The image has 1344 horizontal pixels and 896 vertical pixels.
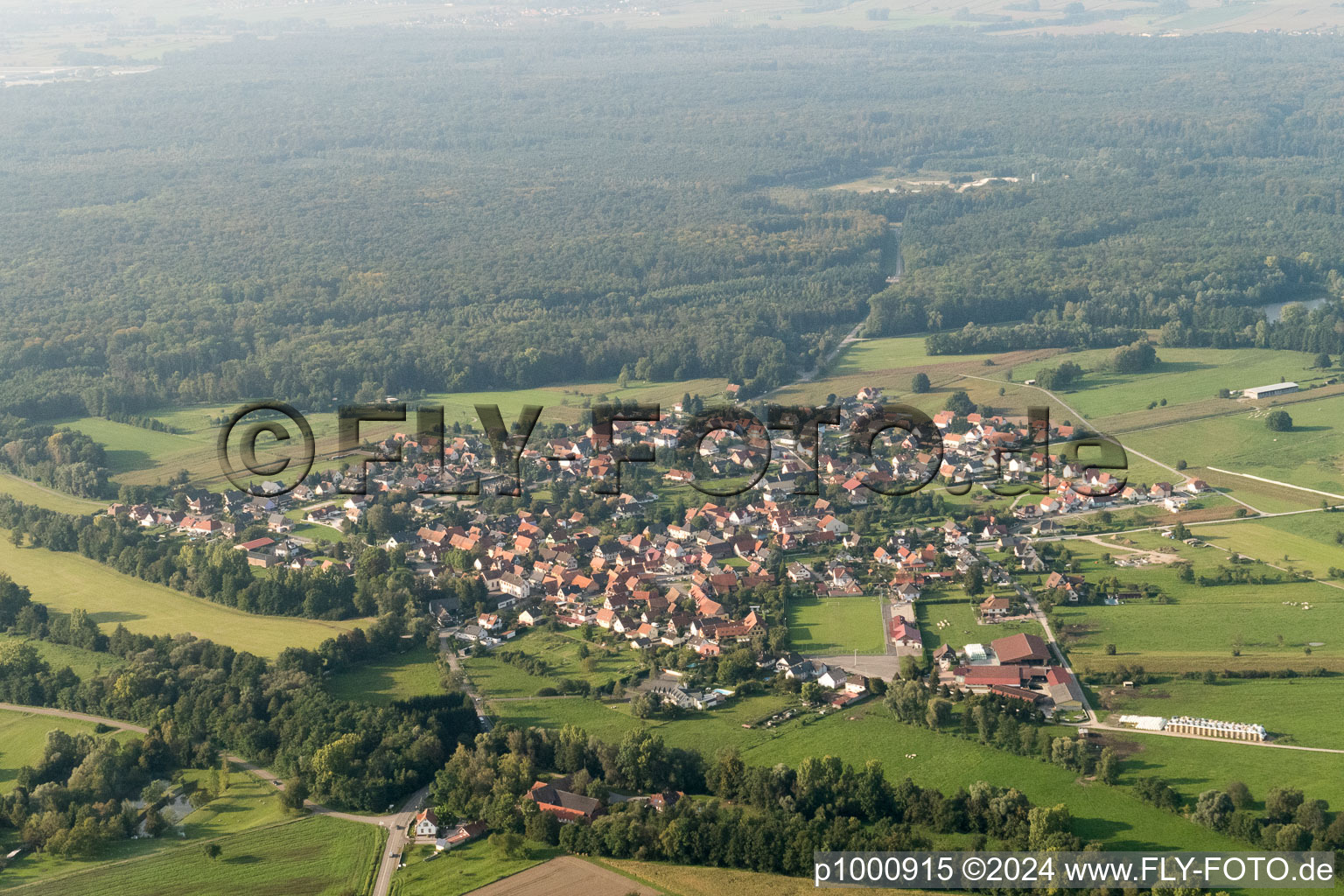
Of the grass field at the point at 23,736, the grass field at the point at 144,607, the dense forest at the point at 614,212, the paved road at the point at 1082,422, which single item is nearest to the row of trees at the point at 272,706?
the grass field at the point at 23,736

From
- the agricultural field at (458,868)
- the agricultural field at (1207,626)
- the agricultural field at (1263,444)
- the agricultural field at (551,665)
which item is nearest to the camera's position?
the agricultural field at (458,868)

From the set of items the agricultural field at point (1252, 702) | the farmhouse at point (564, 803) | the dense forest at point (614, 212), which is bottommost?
the farmhouse at point (564, 803)

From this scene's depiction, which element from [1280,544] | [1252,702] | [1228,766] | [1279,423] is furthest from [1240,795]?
[1279,423]

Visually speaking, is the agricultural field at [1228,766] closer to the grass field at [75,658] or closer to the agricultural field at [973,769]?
the agricultural field at [973,769]

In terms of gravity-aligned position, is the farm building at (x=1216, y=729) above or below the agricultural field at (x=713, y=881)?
above

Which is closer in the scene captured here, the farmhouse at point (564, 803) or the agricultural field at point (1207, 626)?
the farmhouse at point (564, 803)

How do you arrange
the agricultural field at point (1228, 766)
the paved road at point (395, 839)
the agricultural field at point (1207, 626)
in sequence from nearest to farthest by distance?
the paved road at point (395, 839) → the agricultural field at point (1228, 766) → the agricultural field at point (1207, 626)
